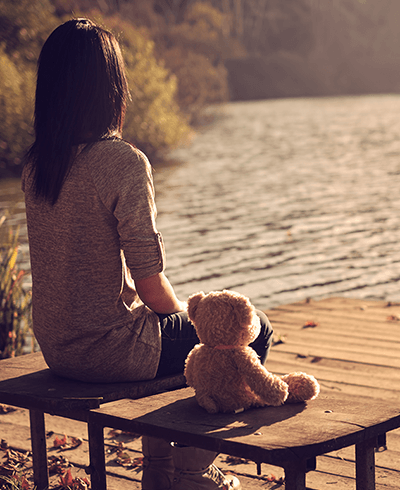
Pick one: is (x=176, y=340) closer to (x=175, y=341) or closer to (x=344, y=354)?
(x=175, y=341)

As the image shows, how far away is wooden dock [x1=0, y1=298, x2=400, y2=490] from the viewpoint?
3219 mm

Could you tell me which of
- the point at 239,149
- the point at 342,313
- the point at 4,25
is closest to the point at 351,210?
the point at 342,313

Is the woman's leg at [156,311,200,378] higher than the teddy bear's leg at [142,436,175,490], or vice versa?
the woman's leg at [156,311,200,378]

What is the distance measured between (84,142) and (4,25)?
26462mm

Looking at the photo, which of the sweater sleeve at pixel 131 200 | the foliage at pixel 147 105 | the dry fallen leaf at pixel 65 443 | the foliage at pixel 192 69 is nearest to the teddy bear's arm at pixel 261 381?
the sweater sleeve at pixel 131 200

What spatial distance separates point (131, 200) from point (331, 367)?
275cm

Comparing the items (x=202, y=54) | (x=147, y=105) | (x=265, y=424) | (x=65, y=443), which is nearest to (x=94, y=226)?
(x=265, y=424)

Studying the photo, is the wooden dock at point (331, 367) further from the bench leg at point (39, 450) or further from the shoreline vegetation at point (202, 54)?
the shoreline vegetation at point (202, 54)

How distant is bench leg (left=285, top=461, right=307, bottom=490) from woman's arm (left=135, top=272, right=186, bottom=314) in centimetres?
80

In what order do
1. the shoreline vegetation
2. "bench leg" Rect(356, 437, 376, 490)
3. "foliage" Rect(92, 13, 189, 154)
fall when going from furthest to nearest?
"foliage" Rect(92, 13, 189, 154), the shoreline vegetation, "bench leg" Rect(356, 437, 376, 490)

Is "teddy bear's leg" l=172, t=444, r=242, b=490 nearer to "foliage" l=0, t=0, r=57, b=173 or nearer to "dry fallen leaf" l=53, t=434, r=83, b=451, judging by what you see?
"dry fallen leaf" l=53, t=434, r=83, b=451

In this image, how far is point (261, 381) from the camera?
2.39 m

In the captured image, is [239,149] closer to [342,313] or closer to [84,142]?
[342,313]

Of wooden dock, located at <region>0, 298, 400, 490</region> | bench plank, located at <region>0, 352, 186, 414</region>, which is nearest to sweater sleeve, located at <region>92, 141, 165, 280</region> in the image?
bench plank, located at <region>0, 352, 186, 414</region>
